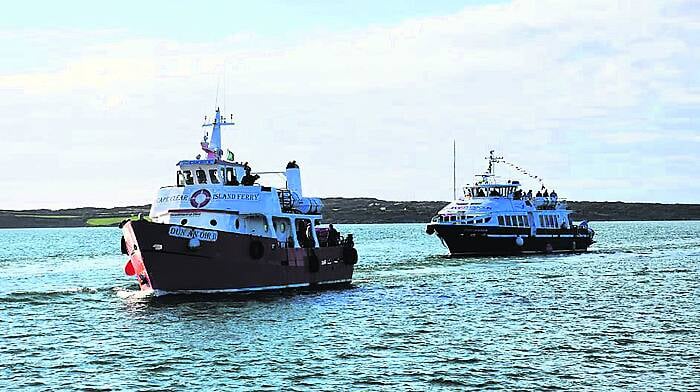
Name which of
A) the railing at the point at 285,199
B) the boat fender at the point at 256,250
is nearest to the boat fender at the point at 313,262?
the railing at the point at 285,199

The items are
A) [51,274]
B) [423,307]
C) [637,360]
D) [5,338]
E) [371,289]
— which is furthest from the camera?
[51,274]

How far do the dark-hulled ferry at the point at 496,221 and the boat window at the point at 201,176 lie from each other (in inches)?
1652

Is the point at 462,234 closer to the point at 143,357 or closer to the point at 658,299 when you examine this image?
the point at 658,299

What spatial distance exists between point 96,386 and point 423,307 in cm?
2140

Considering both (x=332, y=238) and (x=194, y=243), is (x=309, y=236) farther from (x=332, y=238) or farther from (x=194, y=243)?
(x=194, y=243)

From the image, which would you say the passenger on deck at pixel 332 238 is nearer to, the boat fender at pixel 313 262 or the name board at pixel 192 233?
the boat fender at pixel 313 262

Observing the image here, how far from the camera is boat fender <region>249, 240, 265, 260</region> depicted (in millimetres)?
46312

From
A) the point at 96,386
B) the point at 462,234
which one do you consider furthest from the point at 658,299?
the point at 462,234

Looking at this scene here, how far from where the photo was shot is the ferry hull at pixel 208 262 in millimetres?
43094

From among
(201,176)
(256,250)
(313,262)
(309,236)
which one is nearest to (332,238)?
(309,236)

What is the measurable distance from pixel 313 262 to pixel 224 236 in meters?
8.63

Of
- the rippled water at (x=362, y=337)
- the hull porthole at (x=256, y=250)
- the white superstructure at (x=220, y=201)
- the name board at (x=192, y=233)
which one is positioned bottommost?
the rippled water at (x=362, y=337)

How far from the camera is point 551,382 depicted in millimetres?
27344

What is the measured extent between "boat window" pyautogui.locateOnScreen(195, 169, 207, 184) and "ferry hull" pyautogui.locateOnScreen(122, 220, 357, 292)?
181 inches
